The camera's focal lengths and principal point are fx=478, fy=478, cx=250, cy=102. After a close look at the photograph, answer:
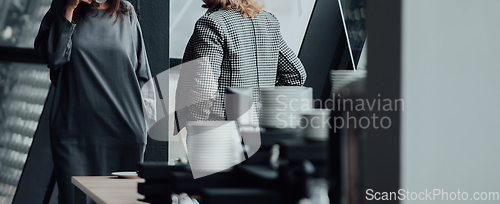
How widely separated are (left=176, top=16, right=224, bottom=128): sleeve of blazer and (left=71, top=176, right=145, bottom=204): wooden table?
1.48 ft

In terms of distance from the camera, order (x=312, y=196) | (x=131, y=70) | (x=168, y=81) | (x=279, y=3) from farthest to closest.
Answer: (x=279, y=3) < (x=168, y=81) < (x=131, y=70) < (x=312, y=196)

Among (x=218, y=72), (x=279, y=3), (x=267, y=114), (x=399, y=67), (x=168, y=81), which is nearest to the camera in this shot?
(x=399, y=67)

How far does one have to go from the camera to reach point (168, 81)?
341cm

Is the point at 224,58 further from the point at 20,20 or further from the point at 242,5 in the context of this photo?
the point at 20,20

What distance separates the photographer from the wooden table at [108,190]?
1106 mm

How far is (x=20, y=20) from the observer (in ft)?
10.5

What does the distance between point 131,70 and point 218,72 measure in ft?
2.15

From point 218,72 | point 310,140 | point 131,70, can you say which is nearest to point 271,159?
point 310,140

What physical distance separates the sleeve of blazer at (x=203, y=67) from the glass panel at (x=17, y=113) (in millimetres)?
1915

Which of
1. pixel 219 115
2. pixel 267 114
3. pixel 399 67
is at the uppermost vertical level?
pixel 399 67
